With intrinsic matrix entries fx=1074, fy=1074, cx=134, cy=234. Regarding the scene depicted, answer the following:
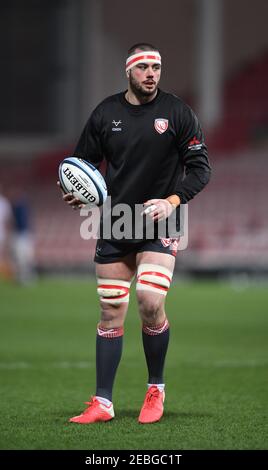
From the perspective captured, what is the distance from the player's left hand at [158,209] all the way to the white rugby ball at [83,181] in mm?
326

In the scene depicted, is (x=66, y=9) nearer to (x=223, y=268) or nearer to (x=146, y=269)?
(x=223, y=268)

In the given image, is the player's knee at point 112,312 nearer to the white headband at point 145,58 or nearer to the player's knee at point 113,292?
the player's knee at point 113,292

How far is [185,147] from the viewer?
682 centimetres

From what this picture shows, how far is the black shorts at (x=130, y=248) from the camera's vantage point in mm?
6848

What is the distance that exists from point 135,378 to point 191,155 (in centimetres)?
293

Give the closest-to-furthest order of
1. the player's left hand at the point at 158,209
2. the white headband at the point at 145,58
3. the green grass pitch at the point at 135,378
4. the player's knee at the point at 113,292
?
the green grass pitch at the point at 135,378, the player's left hand at the point at 158,209, the white headband at the point at 145,58, the player's knee at the point at 113,292

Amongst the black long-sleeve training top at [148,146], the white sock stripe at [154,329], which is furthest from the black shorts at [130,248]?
the white sock stripe at [154,329]

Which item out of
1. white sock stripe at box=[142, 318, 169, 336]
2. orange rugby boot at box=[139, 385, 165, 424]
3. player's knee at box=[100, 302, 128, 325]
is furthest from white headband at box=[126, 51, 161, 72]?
orange rugby boot at box=[139, 385, 165, 424]

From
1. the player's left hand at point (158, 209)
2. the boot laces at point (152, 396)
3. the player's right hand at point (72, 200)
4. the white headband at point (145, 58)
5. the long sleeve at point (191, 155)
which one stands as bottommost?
the boot laces at point (152, 396)

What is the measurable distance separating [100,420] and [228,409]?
101cm

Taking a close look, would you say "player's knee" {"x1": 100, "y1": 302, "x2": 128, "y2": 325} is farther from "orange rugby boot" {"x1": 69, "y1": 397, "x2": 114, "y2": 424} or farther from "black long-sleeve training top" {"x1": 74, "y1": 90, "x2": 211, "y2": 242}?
"black long-sleeve training top" {"x1": 74, "y1": 90, "x2": 211, "y2": 242}

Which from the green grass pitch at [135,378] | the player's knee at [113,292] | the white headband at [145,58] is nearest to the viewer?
the green grass pitch at [135,378]

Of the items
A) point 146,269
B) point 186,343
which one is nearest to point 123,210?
point 146,269

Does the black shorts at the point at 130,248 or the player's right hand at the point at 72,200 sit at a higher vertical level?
the player's right hand at the point at 72,200
